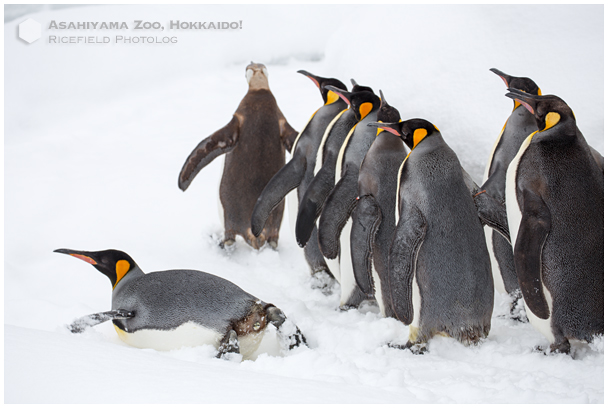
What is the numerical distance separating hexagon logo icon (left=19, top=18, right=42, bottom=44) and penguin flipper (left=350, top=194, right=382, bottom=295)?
4744 mm

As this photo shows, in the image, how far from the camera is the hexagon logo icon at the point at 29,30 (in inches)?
220

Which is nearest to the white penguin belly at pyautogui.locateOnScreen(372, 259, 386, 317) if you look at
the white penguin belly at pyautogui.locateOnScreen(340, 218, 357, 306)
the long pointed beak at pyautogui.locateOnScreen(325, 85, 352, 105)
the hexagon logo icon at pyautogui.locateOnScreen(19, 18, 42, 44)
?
the white penguin belly at pyautogui.locateOnScreen(340, 218, 357, 306)

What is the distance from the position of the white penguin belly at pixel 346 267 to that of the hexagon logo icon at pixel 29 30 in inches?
182

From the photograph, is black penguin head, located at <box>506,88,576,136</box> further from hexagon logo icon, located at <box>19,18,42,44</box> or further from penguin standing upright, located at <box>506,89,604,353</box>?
hexagon logo icon, located at <box>19,18,42,44</box>

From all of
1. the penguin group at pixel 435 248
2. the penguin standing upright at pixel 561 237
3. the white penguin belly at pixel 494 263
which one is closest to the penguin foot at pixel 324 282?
the penguin group at pixel 435 248

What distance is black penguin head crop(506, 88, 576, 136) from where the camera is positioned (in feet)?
6.11

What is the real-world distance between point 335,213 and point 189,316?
0.75 metres

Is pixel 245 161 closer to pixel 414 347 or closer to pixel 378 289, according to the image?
pixel 378 289

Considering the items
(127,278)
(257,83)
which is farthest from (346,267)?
(257,83)

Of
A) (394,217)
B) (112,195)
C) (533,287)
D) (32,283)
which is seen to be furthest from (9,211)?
(533,287)

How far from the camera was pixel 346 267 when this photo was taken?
8.00 ft

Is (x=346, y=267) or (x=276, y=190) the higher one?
(x=276, y=190)

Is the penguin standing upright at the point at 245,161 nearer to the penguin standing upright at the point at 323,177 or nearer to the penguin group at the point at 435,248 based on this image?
the penguin standing upright at the point at 323,177

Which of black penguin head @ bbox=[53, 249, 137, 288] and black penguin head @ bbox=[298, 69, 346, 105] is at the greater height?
black penguin head @ bbox=[298, 69, 346, 105]
